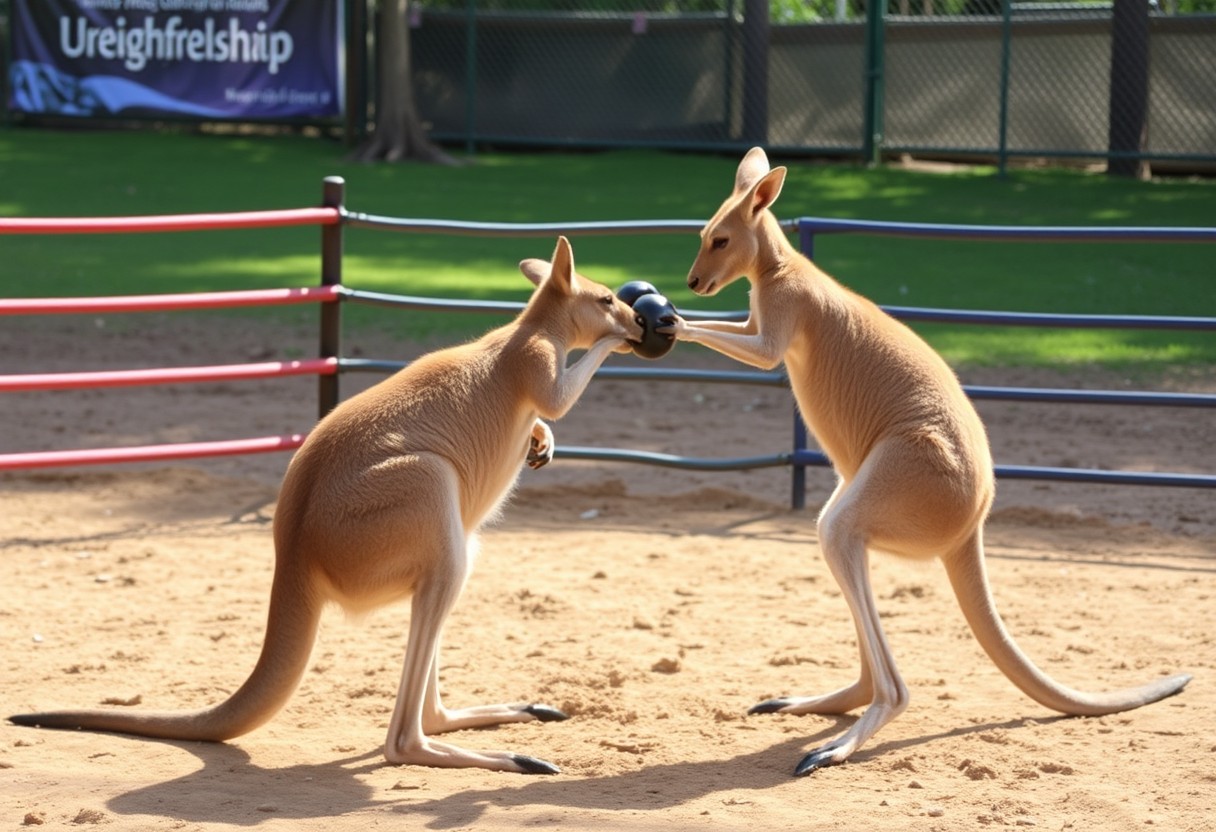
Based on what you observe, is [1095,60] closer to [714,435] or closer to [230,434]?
[714,435]

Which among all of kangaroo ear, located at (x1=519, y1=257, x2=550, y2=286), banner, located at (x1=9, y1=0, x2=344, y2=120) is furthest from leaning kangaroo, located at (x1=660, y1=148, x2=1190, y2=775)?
banner, located at (x1=9, y1=0, x2=344, y2=120)

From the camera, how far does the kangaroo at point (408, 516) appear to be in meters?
4.16

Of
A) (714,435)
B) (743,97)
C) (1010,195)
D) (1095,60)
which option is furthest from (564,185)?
(714,435)

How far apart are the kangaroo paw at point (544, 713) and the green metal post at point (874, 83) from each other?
13507mm

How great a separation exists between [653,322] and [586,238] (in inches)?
338

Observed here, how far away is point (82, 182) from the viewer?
15.9 meters

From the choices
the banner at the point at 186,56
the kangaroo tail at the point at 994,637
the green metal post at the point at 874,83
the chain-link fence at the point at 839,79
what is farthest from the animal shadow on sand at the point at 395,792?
the banner at the point at 186,56

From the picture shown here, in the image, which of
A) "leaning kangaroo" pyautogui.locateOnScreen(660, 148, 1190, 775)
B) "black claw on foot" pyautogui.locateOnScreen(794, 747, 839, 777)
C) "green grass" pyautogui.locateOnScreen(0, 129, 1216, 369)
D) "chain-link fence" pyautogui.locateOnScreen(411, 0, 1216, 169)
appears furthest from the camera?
"chain-link fence" pyautogui.locateOnScreen(411, 0, 1216, 169)

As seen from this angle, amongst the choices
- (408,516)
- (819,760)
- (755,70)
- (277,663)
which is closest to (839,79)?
(755,70)

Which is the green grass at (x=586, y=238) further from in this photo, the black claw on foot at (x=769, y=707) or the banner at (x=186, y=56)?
the black claw on foot at (x=769, y=707)

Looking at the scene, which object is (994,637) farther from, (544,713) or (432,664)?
(432,664)

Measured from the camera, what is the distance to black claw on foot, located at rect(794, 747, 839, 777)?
426 centimetres

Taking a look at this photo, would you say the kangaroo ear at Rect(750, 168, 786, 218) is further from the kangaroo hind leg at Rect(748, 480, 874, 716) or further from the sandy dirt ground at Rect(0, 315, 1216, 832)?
the sandy dirt ground at Rect(0, 315, 1216, 832)

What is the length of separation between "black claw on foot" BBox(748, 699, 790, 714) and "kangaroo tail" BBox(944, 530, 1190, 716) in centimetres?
64
